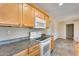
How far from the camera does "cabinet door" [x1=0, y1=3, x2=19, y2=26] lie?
179 cm

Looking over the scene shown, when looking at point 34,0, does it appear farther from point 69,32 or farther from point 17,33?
point 69,32

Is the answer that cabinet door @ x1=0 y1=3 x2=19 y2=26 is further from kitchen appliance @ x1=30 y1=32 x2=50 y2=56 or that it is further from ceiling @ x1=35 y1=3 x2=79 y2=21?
ceiling @ x1=35 y1=3 x2=79 y2=21

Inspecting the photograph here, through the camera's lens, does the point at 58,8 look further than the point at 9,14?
Yes

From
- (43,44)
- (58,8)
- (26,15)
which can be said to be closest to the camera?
(26,15)

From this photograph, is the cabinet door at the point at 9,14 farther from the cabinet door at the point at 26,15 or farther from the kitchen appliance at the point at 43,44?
the kitchen appliance at the point at 43,44

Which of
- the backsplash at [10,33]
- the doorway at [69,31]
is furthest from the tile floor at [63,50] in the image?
the doorway at [69,31]

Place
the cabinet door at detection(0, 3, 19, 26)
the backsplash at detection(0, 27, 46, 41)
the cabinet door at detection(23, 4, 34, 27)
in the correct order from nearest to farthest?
the cabinet door at detection(0, 3, 19, 26)
the backsplash at detection(0, 27, 46, 41)
the cabinet door at detection(23, 4, 34, 27)

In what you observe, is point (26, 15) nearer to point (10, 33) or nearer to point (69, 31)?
point (10, 33)

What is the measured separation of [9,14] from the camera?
2.01 meters

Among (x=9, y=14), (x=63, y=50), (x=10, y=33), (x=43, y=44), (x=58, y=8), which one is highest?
(x=58, y=8)

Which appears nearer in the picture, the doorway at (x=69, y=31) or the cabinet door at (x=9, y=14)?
the cabinet door at (x=9, y=14)

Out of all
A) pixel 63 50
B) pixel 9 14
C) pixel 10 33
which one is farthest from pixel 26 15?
pixel 63 50

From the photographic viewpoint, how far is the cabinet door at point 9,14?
1789 mm

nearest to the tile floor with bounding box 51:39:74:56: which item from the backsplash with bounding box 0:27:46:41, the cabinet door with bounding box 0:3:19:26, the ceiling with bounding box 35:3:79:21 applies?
the ceiling with bounding box 35:3:79:21
